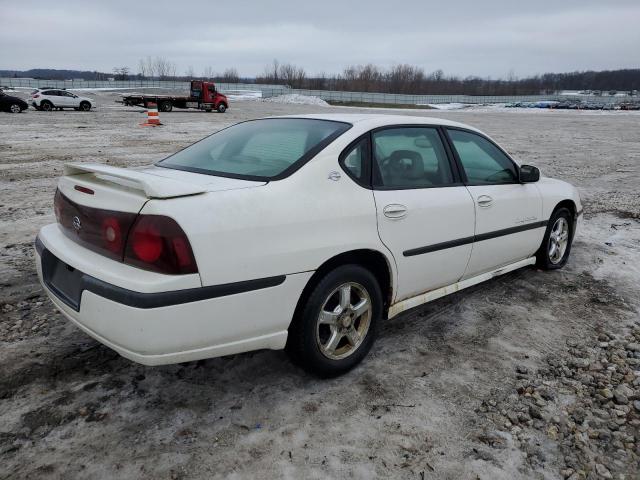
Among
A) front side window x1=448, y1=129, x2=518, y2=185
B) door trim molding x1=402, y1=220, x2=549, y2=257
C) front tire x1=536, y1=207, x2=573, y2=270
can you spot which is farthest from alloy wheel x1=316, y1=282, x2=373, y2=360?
front tire x1=536, y1=207, x2=573, y2=270

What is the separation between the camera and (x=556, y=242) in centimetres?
495

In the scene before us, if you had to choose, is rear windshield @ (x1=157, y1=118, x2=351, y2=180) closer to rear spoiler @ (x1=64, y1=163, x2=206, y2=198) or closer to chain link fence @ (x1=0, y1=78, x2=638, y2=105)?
rear spoiler @ (x1=64, y1=163, x2=206, y2=198)

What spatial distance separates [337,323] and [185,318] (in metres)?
0.97

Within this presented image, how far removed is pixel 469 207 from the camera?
3604mm

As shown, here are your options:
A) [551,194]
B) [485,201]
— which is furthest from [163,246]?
[551,194]

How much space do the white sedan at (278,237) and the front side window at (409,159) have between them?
0.04ft

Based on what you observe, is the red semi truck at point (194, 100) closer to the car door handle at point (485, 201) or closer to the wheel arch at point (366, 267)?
the car door handle at point (485, 201)

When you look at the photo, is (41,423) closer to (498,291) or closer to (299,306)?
(299,306)

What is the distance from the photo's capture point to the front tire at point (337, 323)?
2.74 meters

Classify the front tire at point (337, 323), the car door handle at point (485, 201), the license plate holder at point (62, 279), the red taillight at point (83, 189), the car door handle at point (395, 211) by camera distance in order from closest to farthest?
the license plate holder at point (62, 279) → the red taillight at point (83, 189) → the front tire at point (337, 323) → the car door handle at point (395, 211) → the car door handle at point (485, 201)

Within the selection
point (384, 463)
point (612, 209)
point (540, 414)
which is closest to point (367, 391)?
point (384, 463)

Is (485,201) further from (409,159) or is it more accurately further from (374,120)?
(374,120)

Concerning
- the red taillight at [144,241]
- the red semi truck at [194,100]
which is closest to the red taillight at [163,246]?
the red taillight at [144,241]

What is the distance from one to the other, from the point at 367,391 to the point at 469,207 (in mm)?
1533
